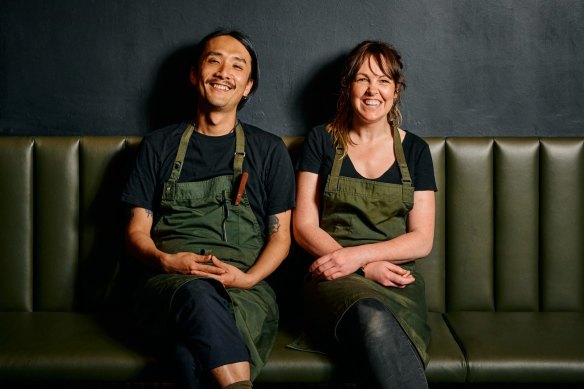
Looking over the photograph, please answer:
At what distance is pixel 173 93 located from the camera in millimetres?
2338

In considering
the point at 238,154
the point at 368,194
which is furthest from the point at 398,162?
the point at 238,154

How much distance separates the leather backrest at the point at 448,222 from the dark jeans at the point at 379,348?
0.58 metres

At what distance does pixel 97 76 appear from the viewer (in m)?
2.33

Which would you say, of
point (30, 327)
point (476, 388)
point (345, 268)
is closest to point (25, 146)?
point (30, 327)

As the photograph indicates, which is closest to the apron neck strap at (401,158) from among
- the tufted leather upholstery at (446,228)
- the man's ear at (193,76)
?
the tufted leather upholstery at (446,228)

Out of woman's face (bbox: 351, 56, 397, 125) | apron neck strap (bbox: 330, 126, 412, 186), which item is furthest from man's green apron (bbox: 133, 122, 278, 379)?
woman's face (bbox: 351, 56, 397, 125)

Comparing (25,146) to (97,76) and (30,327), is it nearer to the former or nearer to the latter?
(97,76)

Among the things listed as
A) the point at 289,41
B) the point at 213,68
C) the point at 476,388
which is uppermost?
the point at 289,41

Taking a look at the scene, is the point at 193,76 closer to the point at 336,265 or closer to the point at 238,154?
the point at 238,154

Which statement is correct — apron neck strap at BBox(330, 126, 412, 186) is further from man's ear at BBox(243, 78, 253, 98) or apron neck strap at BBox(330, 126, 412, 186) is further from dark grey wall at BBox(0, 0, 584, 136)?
man's ear at BBox(243, 78, 253, 98)

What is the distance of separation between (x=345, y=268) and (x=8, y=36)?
160 centimetres

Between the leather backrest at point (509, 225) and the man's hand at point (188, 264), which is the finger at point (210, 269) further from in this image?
the leather backrest at point (509, 225)

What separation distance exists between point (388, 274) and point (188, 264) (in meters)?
0.64

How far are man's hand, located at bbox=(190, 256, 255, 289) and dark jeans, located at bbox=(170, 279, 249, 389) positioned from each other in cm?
14
